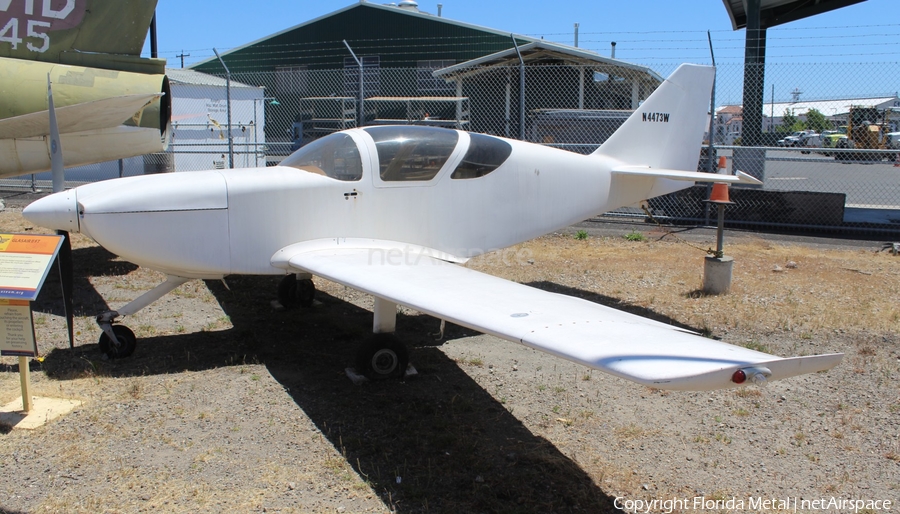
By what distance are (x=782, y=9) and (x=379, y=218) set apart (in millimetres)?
14280

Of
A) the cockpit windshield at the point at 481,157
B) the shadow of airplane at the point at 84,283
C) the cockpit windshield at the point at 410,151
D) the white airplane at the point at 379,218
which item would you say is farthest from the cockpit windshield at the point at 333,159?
the shadow of airplane at the point at 84,283

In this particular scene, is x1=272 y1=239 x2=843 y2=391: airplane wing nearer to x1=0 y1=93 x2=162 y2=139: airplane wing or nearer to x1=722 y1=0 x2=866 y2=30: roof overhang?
x1=0 y1=93 x2=162 y2=139: airplane wing

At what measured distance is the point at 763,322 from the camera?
6.52 metres

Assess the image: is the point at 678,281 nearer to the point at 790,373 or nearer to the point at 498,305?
the point at 498,305

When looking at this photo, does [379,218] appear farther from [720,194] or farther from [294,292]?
[720,194]

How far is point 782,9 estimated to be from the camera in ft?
52.1

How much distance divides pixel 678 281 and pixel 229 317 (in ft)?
16.9

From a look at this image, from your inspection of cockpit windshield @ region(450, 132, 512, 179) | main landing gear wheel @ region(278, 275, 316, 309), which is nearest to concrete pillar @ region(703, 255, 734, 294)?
cockpit windshield @ region(450, 132, 512, 179)

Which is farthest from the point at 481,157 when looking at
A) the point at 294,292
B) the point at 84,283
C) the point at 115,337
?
the point at 84,283

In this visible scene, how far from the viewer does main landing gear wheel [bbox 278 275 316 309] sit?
23.4ft

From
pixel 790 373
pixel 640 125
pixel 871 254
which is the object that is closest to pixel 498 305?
pixel 790 373

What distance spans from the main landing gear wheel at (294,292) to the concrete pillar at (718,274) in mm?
4337

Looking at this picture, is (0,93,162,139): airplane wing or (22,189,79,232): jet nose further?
(0,93,162,139): airplane wing

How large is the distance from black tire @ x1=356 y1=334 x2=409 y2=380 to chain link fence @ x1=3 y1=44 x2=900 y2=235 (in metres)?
4.39
